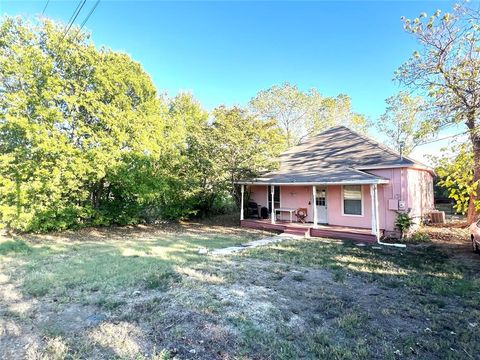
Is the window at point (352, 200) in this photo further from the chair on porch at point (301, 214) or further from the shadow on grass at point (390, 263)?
the shadow on grass at point (390, 263)

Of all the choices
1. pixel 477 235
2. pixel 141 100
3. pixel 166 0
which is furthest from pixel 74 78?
pixel 477 235

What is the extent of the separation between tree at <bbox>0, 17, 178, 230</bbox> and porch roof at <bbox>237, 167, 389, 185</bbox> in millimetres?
5464

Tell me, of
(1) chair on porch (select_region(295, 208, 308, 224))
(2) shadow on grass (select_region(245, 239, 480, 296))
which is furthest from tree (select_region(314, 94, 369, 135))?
(2) shadow on grass (select_region(245, 239, 480, 296))

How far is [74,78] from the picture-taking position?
38.1 ft

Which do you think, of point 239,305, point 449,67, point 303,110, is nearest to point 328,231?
point 449,67

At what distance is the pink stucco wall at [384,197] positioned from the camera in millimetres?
10664

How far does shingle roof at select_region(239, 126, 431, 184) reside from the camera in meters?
10.9

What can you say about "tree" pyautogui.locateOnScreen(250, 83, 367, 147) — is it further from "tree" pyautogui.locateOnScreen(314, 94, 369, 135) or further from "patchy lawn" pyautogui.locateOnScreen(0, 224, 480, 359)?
"patchy lawn" pyautogui.locateOnScreen(0, 224, 480, 359)

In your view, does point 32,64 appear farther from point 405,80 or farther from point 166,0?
point 405,80

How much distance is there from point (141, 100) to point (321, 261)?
11.2 meters

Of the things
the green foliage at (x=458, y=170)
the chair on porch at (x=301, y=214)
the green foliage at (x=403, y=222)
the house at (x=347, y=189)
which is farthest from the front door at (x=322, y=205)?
the green foliage at (x=458, y=170)

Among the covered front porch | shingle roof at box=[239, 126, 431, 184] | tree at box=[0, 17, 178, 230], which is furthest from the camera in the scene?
shingle roof at box=[239, 126, 431, 184]

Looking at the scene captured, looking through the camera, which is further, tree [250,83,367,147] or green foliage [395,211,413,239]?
tree [250,83,367,147]

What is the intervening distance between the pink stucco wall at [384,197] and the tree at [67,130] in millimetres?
6995
